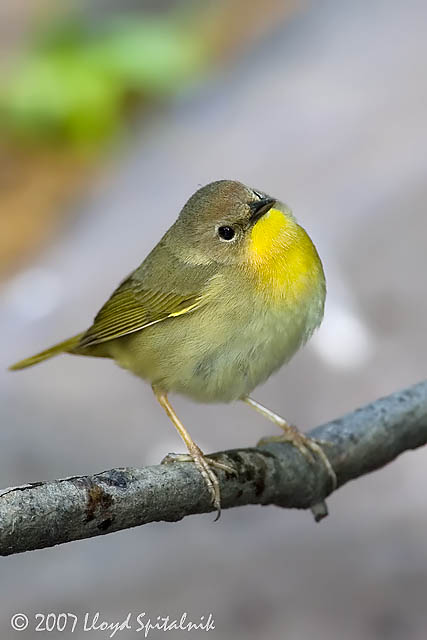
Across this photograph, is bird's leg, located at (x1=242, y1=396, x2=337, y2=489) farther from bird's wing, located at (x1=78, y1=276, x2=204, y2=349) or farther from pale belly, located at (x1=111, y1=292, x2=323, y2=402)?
bird's wing, located at (x1=78, y1=276, x2=204, y2=349)

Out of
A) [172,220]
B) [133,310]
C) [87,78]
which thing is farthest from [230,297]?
[87,78]

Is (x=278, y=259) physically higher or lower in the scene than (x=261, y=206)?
lower

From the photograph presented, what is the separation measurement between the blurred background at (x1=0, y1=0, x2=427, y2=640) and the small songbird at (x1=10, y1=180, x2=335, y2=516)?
184 centimetres

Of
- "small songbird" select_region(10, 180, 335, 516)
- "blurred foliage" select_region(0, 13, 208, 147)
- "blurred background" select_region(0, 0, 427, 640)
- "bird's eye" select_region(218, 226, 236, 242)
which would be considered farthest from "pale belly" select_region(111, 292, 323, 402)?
"blurred foliage" select_region(0, 13, 208, 147)

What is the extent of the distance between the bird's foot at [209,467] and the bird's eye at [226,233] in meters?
0.63

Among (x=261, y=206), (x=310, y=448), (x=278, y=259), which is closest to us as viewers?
(x=261, y=206)

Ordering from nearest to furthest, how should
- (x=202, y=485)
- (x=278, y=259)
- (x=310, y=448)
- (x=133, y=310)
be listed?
(x=202, y=485) < (x=278, y=259) < (x=310, y=448) < (x=133, y=310)

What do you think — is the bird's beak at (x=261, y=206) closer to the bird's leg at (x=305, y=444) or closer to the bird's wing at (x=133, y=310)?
the bird's wing at (x=133, y=310)

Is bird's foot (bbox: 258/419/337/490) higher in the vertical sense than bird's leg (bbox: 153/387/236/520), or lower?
lower

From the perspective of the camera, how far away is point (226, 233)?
3.19 m

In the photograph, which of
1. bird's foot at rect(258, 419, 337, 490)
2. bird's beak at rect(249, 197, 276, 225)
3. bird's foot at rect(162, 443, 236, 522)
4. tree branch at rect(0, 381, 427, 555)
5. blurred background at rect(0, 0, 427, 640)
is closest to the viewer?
tree branch at rect(0, 381, 427, 555)

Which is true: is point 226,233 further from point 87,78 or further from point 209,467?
point 87,78

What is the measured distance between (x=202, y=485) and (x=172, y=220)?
4586 millimetres

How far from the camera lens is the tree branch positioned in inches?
89.7
